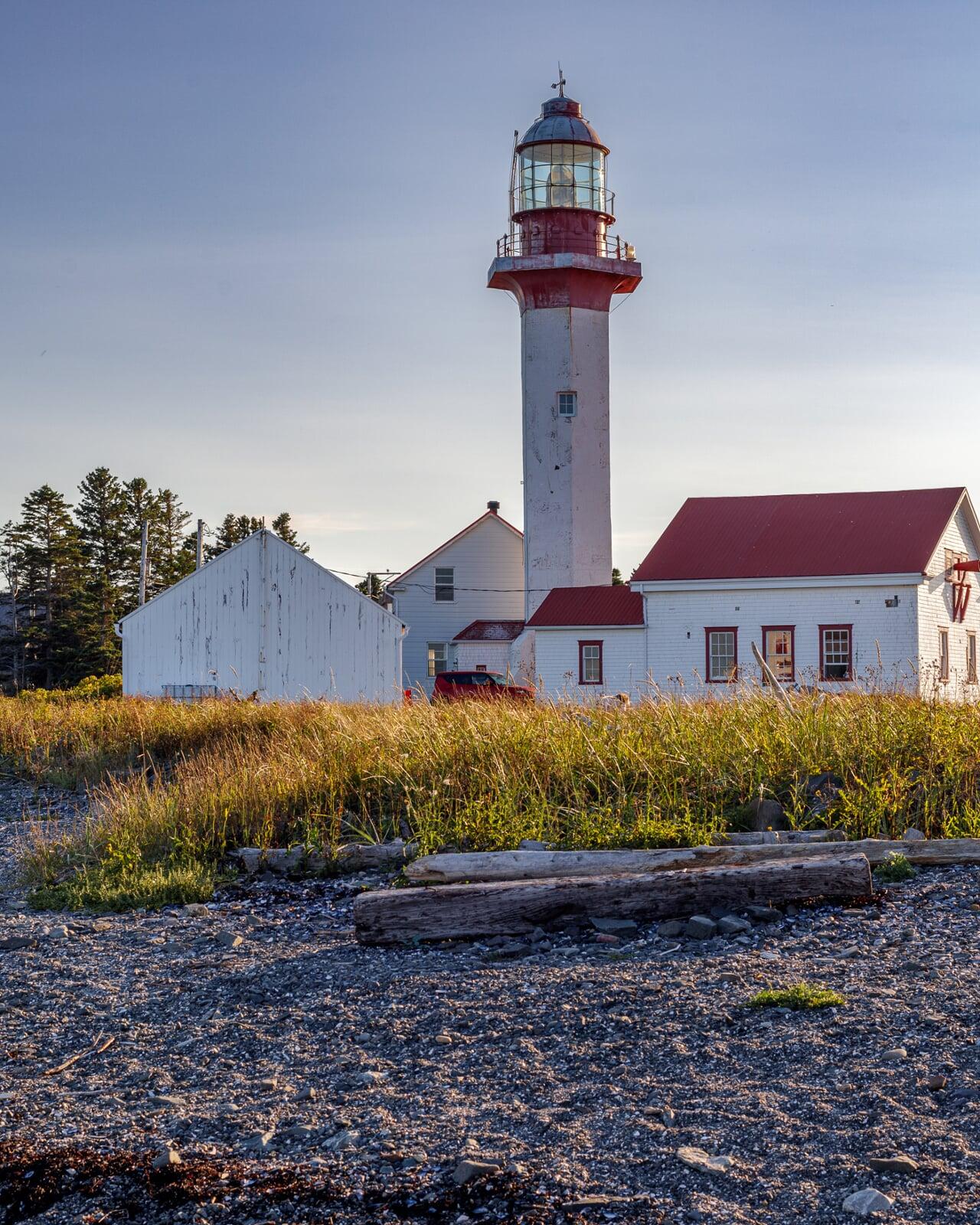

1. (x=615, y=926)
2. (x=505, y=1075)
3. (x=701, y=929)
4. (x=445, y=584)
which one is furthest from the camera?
(x=445, y=584)

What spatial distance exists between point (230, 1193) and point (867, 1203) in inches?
73.8

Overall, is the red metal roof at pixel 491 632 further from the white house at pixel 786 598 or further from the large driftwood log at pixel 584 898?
the large driftwood log at pixel 584 898

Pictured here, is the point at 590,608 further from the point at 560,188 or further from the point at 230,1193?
the point at 230,1193

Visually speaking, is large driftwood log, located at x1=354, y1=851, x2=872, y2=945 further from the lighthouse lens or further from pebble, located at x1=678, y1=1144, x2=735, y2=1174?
the lighthouse lens

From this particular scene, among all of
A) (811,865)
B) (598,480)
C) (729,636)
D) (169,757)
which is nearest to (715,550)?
(729,636)

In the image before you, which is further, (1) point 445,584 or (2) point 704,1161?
(1) point 445,584

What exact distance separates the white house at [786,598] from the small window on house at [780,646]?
0.10 ft

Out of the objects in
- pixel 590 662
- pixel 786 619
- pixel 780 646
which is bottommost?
pixel 590 662

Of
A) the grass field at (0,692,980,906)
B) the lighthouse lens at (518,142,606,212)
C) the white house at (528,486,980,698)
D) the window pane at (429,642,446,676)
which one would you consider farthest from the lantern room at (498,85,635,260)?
the grass field at (0,692,980,906)

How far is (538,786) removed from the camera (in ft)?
28.4

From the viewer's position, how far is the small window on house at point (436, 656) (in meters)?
42.8

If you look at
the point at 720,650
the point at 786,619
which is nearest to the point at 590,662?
→ the point at 720,650

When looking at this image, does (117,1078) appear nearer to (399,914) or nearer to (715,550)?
(399,914)

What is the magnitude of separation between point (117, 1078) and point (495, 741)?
5.09 metres
